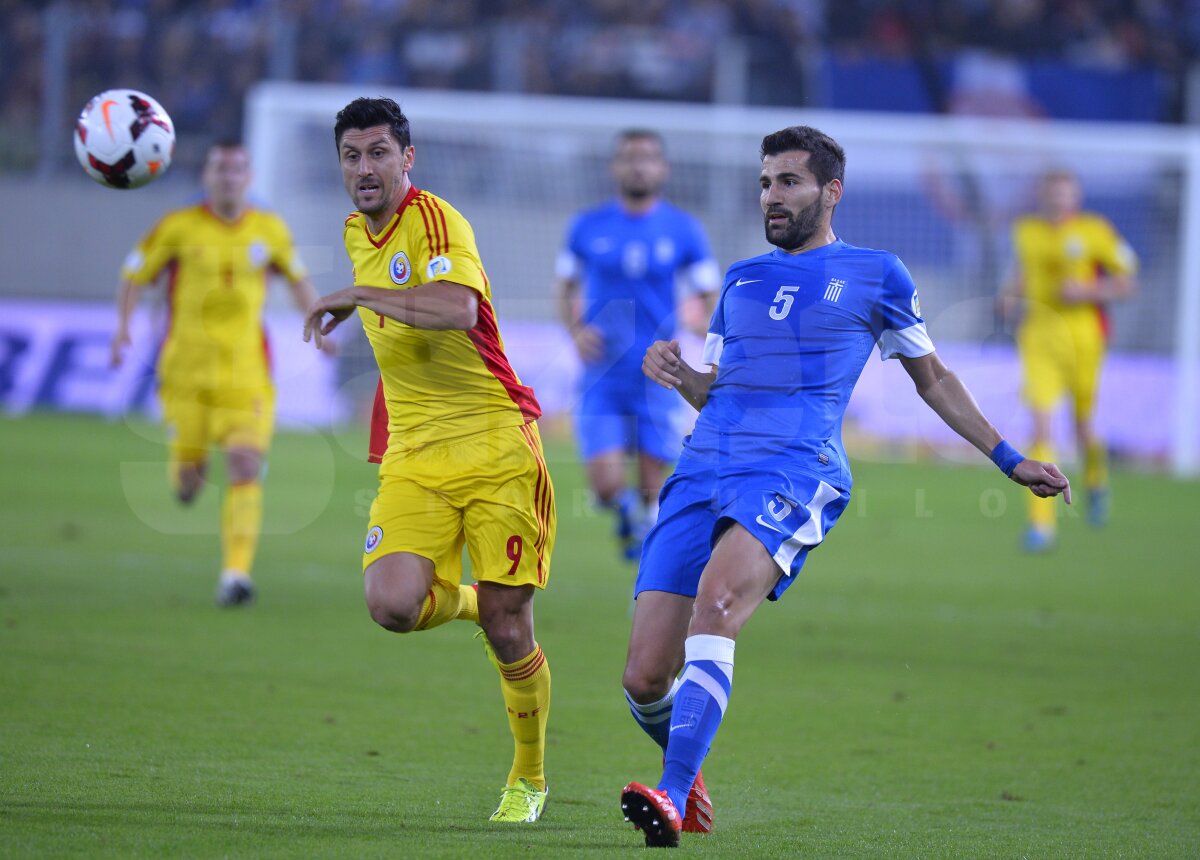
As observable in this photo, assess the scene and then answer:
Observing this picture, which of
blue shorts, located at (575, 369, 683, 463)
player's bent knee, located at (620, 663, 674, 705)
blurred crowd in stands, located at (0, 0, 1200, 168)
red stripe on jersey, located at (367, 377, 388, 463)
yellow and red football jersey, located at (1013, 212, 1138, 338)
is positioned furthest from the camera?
blurred crowd in stands, located at (0, 0, 1200, 168)

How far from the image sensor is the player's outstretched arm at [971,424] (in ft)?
16.9

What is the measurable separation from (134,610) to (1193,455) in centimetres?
1401

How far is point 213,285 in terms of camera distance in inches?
400

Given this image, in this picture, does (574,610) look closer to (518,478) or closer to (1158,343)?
(518,478)

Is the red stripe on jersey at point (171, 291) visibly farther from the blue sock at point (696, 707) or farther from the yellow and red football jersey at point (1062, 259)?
the yellow and red football jersey at point (1062, 259)

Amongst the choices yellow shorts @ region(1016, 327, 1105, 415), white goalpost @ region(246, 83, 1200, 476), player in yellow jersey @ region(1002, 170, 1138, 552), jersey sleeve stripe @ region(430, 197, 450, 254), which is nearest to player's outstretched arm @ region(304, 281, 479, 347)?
jersey sleeve stripe @ region(430, 197, 450, 254)

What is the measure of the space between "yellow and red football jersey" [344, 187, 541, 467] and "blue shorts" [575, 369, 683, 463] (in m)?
4.76

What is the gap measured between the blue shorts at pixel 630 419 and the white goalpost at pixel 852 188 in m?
8.80

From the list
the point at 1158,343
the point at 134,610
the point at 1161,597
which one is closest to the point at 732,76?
the point at 1158,343

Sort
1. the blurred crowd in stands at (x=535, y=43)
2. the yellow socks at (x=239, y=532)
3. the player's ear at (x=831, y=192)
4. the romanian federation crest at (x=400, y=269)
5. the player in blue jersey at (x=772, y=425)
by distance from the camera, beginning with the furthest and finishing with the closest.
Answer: the blurred crowd in stands at (x=535, y=43)
the yellow socks at (x=239, y=532)
the romanian federation crest at (x=400, y=269)
the player's ear at (x=831, y=192)
the player in blue jersey at (x=772, y=425)

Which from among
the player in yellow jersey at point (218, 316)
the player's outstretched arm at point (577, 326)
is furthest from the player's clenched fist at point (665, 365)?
the player in yellow jersey at point (218, 316)

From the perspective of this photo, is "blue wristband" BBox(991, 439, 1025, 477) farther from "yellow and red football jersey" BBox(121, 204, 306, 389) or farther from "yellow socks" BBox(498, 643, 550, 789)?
"yellow and red football jersey" BBox(121, 204, 306, 389)

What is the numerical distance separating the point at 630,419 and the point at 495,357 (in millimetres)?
4976

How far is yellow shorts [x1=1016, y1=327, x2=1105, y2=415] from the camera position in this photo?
13844 mm
